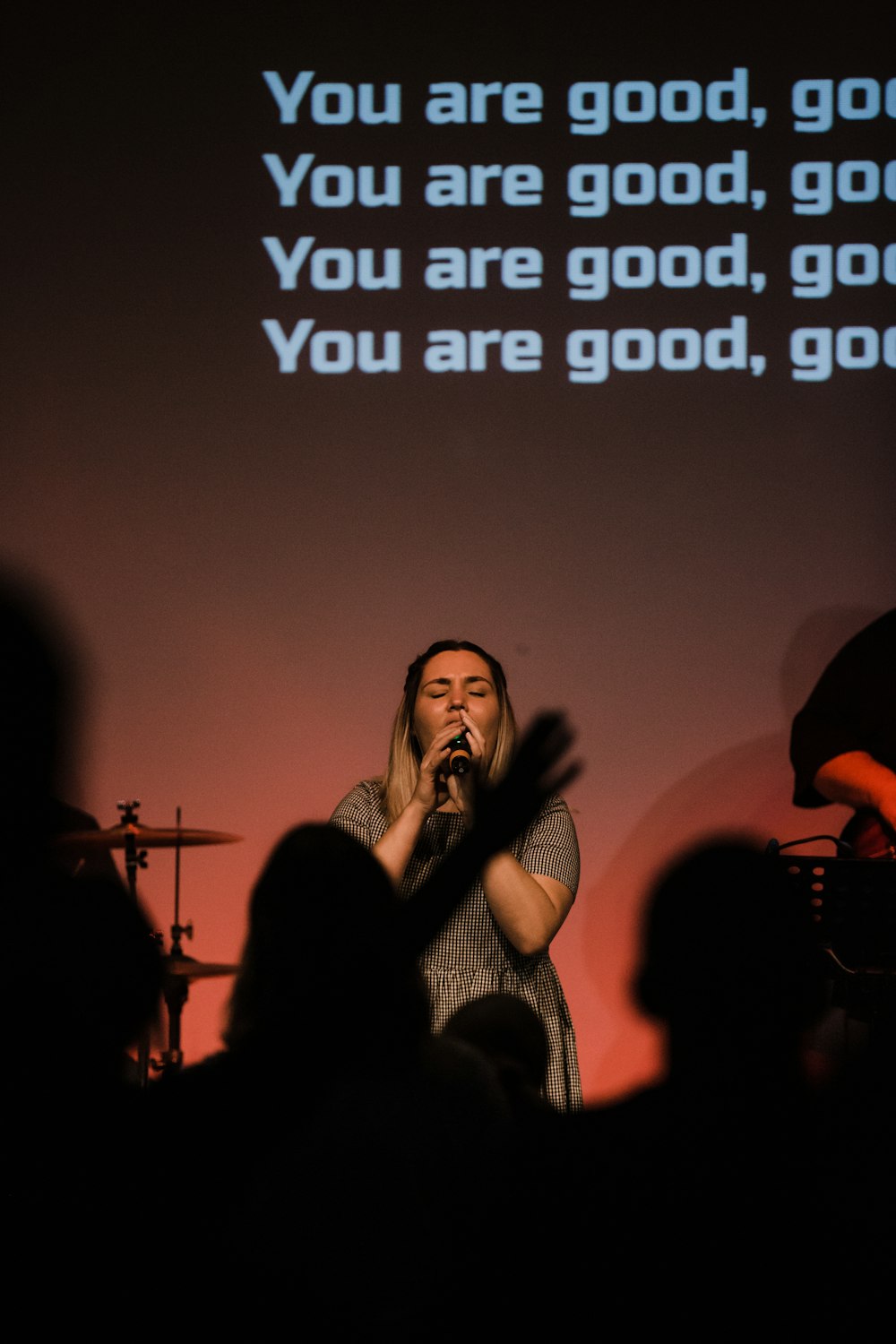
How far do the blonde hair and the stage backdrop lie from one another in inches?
32.9

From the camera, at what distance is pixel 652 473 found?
11.3 feet

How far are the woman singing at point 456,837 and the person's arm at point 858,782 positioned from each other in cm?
59

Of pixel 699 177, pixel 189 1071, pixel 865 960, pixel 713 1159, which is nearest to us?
pixel 189 1071

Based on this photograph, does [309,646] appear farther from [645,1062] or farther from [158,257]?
[645,1062]

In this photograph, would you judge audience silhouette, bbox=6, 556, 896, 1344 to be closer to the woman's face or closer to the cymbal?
the woman's face

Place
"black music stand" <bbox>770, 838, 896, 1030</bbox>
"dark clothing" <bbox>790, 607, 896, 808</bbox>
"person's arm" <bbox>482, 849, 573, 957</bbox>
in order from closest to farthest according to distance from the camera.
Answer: "black music stand" <bbox>770, 838, 896, 1030</bbox>, "person's arm" <bbox>482, 849, 573, 957</bbox>, "dark clothing" <bbox>790, 607, 896, 808</bbox>

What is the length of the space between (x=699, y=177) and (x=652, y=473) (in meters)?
0.79

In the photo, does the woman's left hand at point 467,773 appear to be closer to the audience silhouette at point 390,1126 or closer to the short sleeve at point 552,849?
the short sleeve at point 552,849

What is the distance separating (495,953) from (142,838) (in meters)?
1.14

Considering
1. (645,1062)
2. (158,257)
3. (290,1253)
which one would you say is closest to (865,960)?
(290,1253)

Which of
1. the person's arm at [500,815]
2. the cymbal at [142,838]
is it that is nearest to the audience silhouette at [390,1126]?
the person's arm at [500,815]

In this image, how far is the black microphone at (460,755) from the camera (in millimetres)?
2330

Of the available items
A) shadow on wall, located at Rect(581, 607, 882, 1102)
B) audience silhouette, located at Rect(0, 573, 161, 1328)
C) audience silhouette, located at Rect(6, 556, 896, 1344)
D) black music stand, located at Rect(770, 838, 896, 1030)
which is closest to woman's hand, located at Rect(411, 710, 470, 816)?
black music stand, located at Rect(770, 838, 896, 1030)

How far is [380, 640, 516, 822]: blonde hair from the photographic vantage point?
2.54 m
